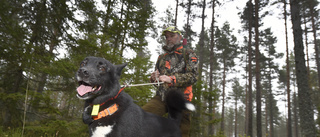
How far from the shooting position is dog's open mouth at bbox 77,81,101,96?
6.28ft

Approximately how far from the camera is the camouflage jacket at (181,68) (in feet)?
9.70

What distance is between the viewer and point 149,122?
A: 7.32ft

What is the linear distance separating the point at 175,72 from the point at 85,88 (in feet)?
5.64

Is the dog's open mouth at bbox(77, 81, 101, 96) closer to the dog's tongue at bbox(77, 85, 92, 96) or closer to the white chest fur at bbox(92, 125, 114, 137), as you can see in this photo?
the dog's tongue at bbox(77, 85, 92, 96)

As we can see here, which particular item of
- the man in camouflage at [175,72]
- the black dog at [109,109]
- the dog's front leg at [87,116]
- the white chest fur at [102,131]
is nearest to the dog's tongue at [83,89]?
the black dog at [109,109]

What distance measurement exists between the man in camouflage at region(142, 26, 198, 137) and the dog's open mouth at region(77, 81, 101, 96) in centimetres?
114

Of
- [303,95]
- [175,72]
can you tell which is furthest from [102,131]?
[303,95]

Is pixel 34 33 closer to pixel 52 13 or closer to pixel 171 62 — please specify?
pixel 52 13

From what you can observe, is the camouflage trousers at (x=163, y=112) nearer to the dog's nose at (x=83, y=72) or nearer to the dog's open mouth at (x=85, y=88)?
the dog's open mouth at (x=85, y=88)

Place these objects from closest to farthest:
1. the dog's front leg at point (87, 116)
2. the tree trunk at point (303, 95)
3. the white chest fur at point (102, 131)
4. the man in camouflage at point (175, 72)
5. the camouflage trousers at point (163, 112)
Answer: the white chest fur at point (102, 131), the dog's front leg at point (87, 116), the man in camouflage at point (175, 72), the camouflage trousers at point (163, 112), the tree trunk at point (303, 95)

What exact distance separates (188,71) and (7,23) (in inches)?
228

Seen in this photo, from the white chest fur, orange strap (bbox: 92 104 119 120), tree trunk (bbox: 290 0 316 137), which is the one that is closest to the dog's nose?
orange strap (bbox: 92 104 119 120)

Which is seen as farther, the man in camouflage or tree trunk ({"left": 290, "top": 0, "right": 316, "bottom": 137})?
tree trunk ({"left": 290, "top": 0, "right": 316, "bottom": 137})

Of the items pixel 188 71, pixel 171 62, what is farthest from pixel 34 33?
pixel 188 71
